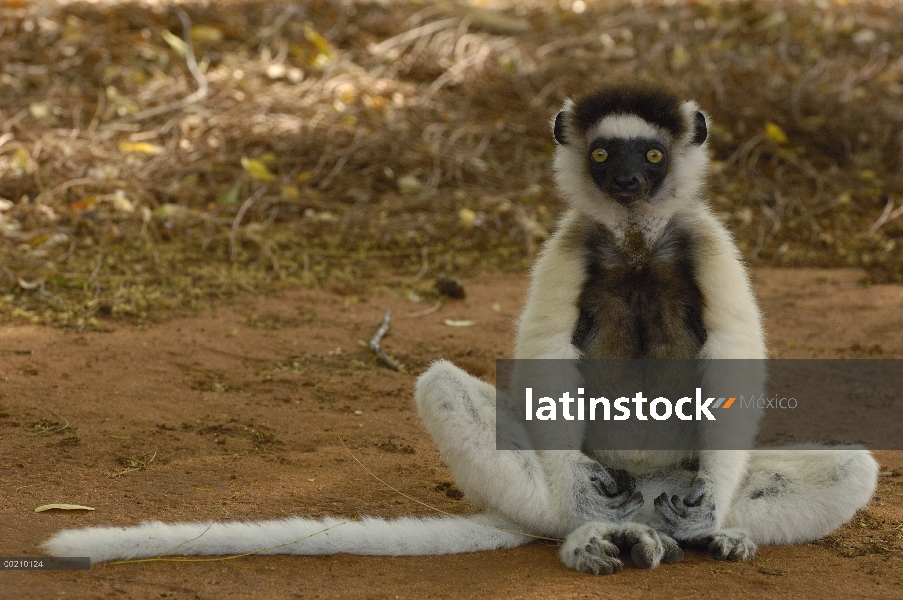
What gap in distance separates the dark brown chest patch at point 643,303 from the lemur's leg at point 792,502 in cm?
59

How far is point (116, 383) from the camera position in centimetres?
507

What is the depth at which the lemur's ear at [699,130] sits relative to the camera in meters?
3.92

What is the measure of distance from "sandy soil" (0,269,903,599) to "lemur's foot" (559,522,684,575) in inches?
1.9

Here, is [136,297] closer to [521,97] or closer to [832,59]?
[521,97]

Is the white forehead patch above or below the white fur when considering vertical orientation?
above

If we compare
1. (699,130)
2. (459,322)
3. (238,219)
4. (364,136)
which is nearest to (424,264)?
(459,322)

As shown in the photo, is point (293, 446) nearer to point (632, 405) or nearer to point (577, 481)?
point (577, 481)

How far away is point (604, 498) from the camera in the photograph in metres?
3.41

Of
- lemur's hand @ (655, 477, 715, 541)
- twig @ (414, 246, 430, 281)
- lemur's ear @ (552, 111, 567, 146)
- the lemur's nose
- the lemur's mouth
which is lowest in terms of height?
twig @ (414, 246, 430, 281)

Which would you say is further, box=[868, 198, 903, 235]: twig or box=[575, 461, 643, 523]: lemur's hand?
box=[868, 198, 903, 235]: twig

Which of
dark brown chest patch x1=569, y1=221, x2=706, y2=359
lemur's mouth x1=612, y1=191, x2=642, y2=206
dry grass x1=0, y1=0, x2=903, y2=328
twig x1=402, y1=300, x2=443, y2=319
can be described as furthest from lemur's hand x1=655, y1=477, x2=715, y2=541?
dry grass x1=0, y1=0, x2=903, y2=328

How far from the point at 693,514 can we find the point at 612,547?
35 cm

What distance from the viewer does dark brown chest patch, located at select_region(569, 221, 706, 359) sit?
3527 millimetres

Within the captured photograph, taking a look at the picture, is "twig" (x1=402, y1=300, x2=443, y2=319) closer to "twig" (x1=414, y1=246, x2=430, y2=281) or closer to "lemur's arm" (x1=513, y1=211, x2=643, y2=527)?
"twig" (x1=414, y1=246, x2=430, y2=281)
